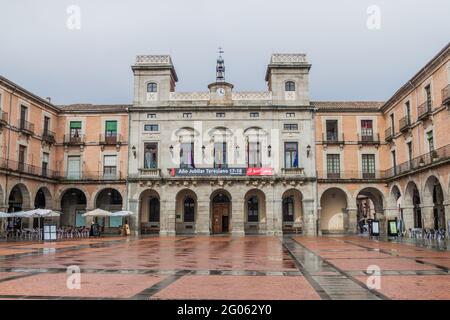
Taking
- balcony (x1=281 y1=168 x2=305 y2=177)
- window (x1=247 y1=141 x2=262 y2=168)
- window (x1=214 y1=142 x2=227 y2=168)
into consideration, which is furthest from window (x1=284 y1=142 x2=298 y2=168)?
window (x1=214 y1=142 x2=227 y2=168)

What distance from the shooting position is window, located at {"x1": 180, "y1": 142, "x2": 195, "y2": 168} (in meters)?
36.3

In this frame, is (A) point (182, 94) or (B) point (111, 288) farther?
(A) point (182, 94)

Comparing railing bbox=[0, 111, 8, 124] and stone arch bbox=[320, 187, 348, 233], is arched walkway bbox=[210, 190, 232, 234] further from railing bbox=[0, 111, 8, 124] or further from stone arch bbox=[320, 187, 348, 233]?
railing bbox=[0, 111, 8, 124]

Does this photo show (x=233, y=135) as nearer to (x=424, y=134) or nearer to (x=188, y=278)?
(x=424, y=134)

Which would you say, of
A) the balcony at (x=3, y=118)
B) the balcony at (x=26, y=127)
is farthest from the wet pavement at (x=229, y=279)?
the balcony at (x=26, y=127)

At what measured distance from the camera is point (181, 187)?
35.8 m

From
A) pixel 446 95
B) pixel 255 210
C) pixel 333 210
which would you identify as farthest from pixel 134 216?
pixel 446 95

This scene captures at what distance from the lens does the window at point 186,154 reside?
36.3 meters

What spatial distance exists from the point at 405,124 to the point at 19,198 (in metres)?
29.3

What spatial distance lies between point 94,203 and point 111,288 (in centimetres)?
2895

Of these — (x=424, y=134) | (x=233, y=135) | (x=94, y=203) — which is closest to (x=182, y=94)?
(x=233, y=135)

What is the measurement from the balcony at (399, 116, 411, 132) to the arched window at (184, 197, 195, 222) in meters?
17.5

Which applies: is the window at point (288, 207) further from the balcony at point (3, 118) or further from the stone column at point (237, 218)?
the balcony at point (3, 118)
